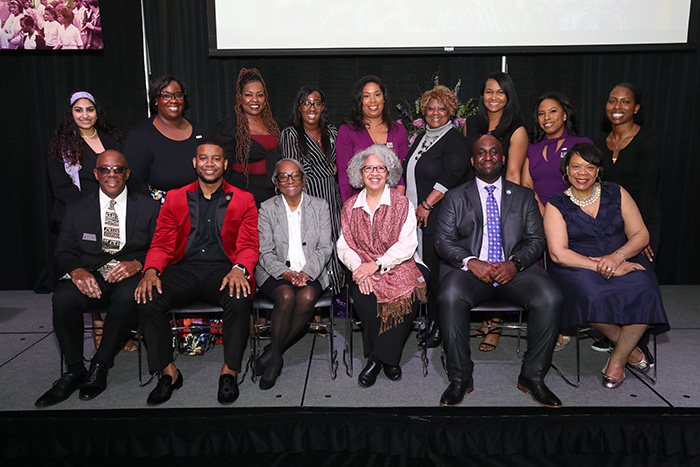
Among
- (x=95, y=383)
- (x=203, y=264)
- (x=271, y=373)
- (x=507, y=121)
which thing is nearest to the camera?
(x=95, y=383)

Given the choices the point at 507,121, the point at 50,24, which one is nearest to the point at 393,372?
the point at 507,121

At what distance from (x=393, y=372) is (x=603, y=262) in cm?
132

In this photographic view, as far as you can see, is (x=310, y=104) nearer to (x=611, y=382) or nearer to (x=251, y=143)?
(x=251, y=143)

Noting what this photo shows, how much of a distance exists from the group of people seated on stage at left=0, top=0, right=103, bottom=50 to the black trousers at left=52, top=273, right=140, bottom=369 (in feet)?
8.96

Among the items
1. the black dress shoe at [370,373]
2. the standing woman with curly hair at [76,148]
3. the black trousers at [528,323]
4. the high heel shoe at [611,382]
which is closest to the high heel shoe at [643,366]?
the high heel shoe at [611,382]

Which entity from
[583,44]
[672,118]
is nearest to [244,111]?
[583,44]

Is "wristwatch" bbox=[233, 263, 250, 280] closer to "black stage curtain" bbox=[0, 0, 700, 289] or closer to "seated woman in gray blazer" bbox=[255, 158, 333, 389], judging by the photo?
"seated woman in gray blazer" bbox=[255, 158, 333, 389]

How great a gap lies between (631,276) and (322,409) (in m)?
1.83

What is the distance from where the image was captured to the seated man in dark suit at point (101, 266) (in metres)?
2.80

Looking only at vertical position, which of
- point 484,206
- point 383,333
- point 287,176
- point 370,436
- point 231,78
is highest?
point 231,78

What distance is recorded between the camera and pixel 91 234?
3.02m

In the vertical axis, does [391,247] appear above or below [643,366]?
above

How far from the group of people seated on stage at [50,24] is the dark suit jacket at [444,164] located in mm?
3184

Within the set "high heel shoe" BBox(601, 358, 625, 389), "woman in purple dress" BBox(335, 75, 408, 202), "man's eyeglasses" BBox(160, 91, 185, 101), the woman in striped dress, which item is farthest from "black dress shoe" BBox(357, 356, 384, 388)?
"man's eyeglasses" BBox(160, 91, 185, 101)
